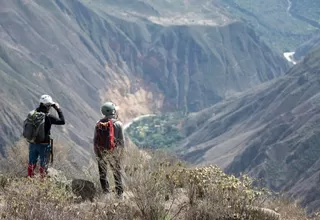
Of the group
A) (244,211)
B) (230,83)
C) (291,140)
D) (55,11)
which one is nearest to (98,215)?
(244,211)

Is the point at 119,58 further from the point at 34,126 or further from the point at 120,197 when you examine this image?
the point at 120,197

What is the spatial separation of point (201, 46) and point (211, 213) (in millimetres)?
129356

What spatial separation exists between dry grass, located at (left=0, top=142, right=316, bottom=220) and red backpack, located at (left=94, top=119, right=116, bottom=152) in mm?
495

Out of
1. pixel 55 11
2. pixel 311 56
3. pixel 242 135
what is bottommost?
pixel 242 135

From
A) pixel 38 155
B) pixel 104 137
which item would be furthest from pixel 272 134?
pixel 104 137

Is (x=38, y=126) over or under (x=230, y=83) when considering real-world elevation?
over

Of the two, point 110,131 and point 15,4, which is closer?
point 110,131

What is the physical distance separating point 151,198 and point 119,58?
120611 mm

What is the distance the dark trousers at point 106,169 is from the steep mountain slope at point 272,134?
112 ft

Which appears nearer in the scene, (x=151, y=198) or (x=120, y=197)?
(x=151, y=198)

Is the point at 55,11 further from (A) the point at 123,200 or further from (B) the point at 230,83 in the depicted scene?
(A) the point at 123,200

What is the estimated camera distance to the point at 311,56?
91375 millimetres

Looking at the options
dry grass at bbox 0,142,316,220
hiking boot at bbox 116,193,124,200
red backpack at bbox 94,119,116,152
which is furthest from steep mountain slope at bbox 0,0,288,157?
dry grass at bbox 0,142,316,220

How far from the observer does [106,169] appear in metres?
10.1
